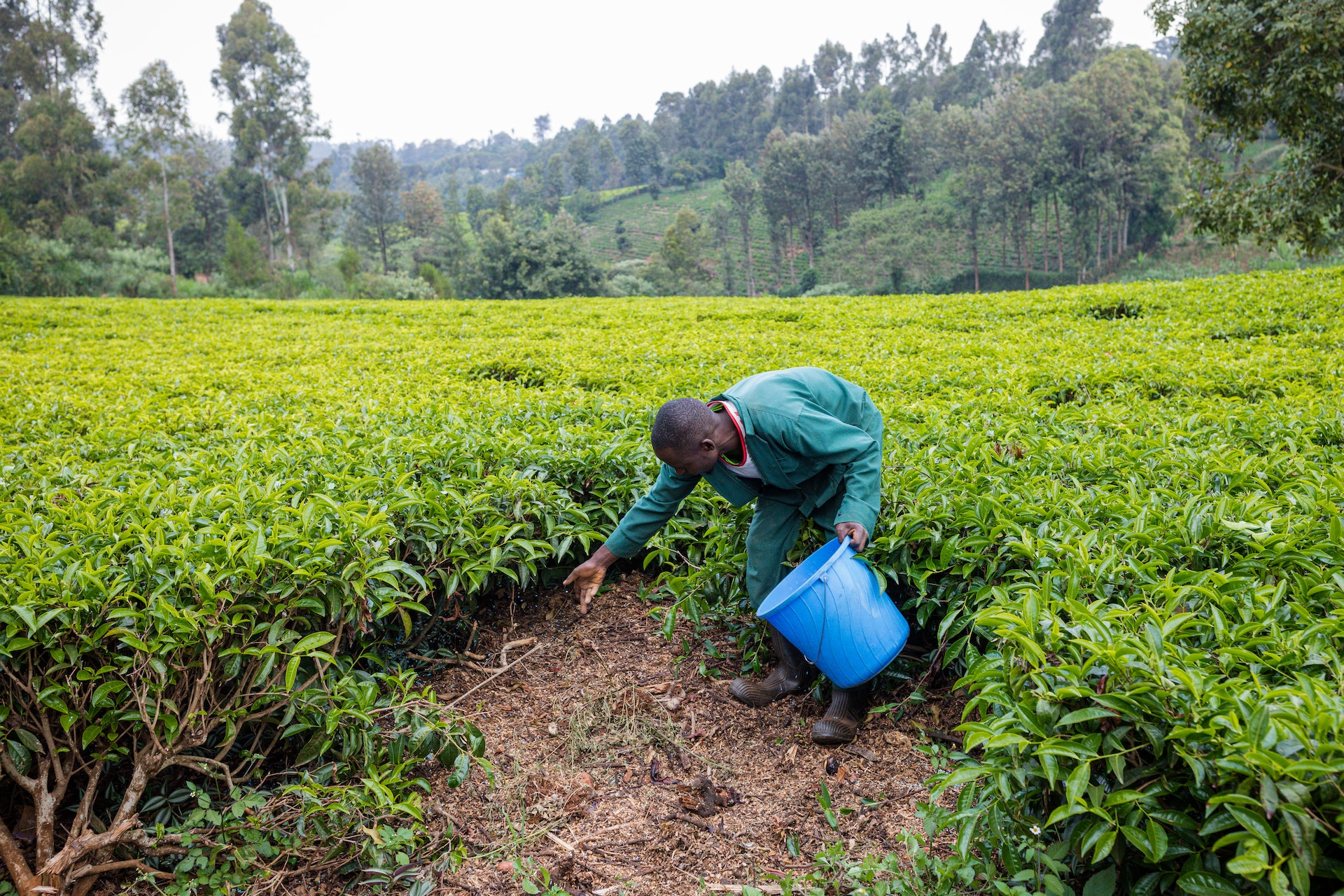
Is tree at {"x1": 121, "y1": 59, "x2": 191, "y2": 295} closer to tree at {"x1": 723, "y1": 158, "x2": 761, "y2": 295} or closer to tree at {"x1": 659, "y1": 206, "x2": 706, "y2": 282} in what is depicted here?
tree at {"x1": 659, "y1": 206, "x2": 706, "y2": 282}

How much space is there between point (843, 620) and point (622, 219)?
69826mm

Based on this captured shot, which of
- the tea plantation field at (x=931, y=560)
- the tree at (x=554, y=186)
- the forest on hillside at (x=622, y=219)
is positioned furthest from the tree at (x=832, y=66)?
the tea plantation field at (x=931, y=560)

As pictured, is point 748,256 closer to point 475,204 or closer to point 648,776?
point 475,204

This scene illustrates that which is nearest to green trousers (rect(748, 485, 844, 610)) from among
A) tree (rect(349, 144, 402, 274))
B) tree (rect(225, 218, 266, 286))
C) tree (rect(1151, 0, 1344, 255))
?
tree (rect(1151, 0, 1344, 255))

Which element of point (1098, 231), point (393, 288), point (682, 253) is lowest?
point (393, 288)

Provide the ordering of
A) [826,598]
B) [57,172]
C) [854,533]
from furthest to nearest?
[57,172] → [854,533] → [826,598]

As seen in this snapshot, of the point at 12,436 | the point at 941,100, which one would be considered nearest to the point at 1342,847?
the point at 12,436

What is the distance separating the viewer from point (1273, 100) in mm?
8312

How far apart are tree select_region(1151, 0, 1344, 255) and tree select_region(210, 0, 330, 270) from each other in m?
40.0

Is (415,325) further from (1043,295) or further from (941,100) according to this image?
(941,100)

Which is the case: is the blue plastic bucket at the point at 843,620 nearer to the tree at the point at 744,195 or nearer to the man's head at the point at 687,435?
the man's head at the point at 687,435

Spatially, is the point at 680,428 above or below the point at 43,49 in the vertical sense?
below

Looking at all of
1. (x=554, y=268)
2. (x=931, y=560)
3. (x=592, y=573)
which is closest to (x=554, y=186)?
(x=554, y=268)

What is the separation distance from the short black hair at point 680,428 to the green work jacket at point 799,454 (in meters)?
0.17
